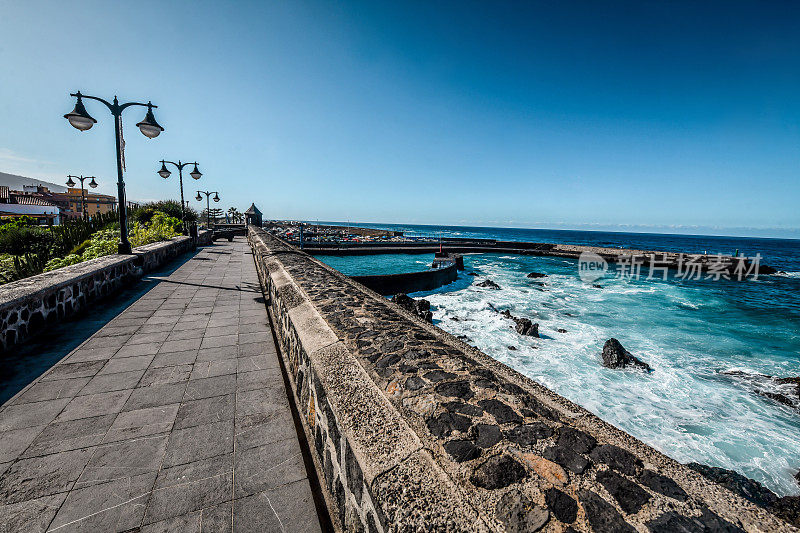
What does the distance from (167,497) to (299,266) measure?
3700 mm

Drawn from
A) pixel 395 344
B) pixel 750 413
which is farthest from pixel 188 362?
pixel 750 413

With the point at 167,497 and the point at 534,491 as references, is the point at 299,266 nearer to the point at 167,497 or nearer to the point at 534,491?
the point at 167,497

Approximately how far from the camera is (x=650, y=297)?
17.4 metres

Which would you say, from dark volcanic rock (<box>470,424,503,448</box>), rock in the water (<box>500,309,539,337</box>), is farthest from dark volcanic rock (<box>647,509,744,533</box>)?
rock in the water (<box>500,309,539,337</box>)

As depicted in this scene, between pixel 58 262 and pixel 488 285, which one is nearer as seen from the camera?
pixel 58 262

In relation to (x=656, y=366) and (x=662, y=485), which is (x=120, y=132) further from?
(x=656, y=366)

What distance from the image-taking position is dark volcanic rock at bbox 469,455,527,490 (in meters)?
1.10

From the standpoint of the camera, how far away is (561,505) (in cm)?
103

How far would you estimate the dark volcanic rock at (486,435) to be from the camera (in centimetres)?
130

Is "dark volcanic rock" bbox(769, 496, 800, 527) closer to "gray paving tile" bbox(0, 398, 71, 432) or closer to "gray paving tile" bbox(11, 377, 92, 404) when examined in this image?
"gray paving tile" bbox(0, 398, 71, 432)

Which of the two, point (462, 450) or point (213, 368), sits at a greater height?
point (462, 450)

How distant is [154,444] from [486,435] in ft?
7.52

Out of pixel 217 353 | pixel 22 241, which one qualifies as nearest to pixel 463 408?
pixel 217 353

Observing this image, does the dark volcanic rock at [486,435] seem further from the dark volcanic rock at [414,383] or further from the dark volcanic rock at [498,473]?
the dark volcanic rock at [414,383]
